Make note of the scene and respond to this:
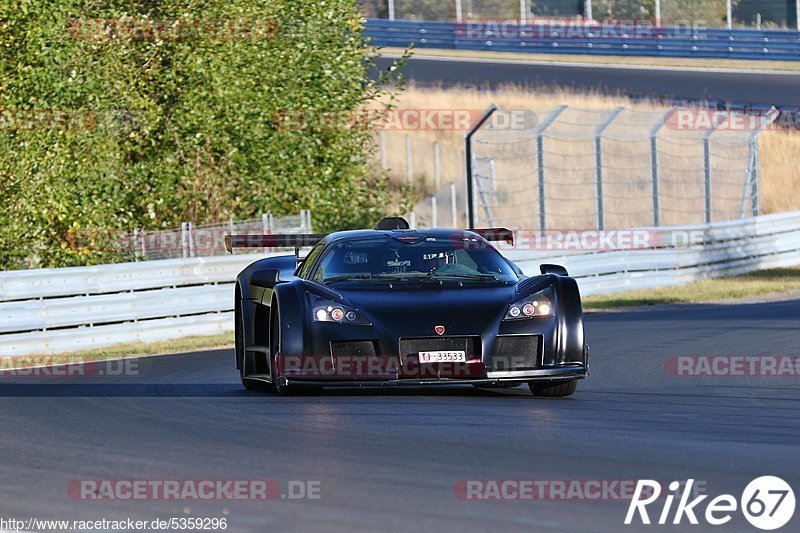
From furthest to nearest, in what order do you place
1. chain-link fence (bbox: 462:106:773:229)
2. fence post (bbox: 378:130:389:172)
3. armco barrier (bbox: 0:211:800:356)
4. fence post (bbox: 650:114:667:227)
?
fence post (bbox: 378:130:389:172) < chain-link fence (bbox: 462:106:773:229) < fence post (bbox: 650:114:667:227) < armco barrier (bbox: 0:211:800:356)

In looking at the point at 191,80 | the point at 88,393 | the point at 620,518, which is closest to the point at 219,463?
the point at 620,518

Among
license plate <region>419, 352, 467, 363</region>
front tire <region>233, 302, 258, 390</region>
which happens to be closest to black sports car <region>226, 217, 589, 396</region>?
license plate <region>419, 352, 467, 363</region>

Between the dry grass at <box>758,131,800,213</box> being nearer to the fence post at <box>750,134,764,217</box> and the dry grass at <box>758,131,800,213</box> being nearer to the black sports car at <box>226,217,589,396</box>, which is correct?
the fence post at <box>750,134,764,217</box>

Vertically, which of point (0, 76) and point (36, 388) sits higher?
point (0, 76)

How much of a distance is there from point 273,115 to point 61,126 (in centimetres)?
392

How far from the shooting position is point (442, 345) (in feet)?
32.5

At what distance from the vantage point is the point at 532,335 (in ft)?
33.0

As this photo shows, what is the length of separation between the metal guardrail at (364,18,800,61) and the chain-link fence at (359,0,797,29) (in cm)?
126

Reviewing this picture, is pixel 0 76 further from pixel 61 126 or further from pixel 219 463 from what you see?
pixel 219 463

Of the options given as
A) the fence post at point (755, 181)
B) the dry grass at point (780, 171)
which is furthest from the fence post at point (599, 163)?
the dry grass at point (780, 171)

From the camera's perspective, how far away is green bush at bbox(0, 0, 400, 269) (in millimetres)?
22344

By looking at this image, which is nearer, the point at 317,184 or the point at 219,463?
the point at 219,463

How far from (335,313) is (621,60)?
39311 millimetres

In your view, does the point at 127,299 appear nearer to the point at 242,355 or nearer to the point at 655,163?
the point at 242,355
